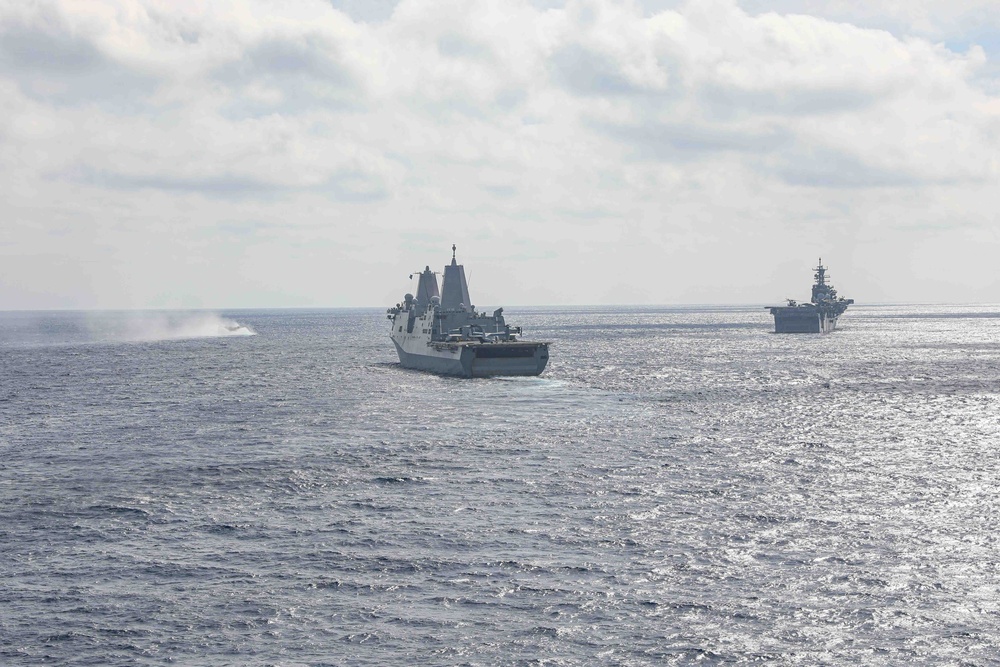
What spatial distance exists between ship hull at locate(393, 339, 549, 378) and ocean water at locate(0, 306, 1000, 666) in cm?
1856

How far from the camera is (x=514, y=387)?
279ft

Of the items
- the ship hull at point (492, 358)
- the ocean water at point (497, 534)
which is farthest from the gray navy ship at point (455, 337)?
the ocean water at point (497, 534)

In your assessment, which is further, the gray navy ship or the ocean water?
the gray navy ship

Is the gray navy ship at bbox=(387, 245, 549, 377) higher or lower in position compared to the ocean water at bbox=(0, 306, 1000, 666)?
higher

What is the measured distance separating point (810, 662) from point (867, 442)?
120 feet

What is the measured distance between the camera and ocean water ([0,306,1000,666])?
22.6 meters

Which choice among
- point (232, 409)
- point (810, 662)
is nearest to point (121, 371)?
point (232, 409)

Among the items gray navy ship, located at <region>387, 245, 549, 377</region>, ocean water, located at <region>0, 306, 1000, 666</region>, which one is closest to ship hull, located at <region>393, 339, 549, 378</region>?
gray navy ship, located at <region>387, 245, 549, 377</region>

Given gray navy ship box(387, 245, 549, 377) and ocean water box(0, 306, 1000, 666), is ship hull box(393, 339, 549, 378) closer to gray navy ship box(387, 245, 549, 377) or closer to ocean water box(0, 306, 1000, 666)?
gray navy ship box(387, 245, 549, 377)

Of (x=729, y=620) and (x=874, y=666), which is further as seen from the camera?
(x=729, y=620)

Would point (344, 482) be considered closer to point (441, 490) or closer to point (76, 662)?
point (441, 490)

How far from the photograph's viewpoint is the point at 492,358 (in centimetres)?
9131

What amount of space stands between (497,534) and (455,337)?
2653 inches

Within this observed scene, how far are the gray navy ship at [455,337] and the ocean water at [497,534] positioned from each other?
19.5 m
